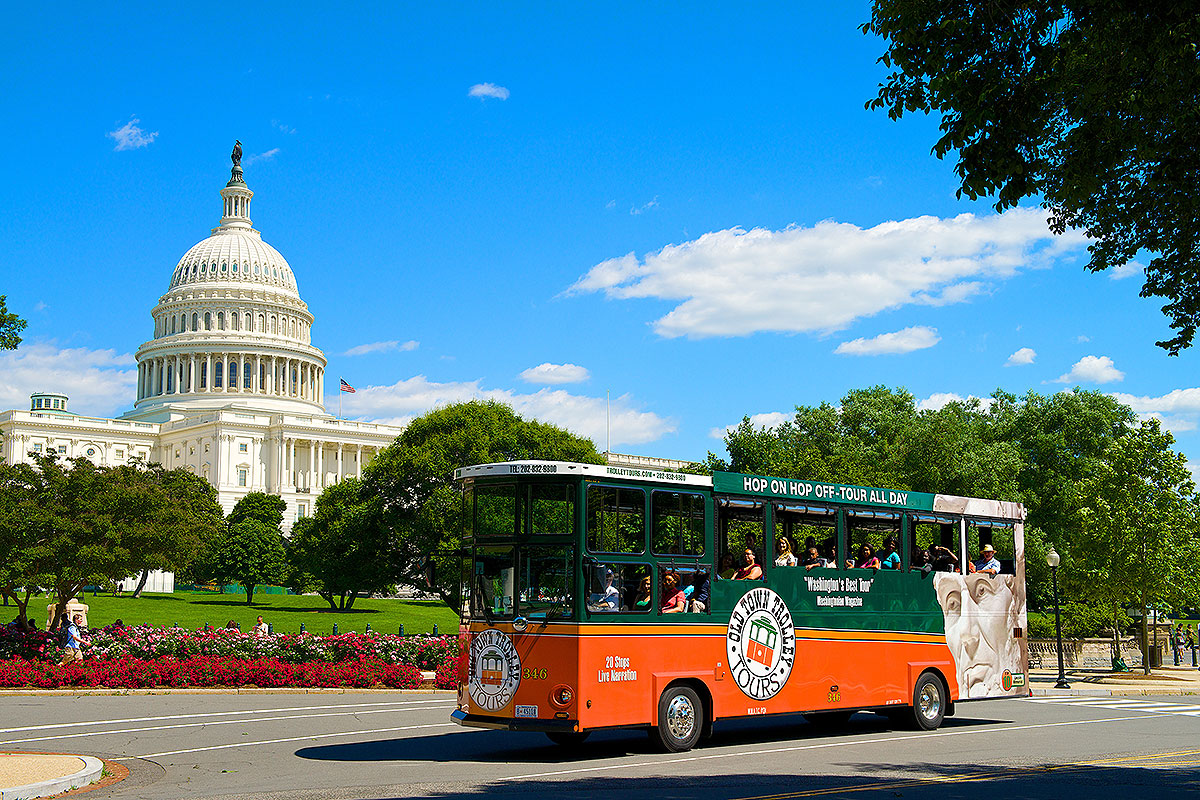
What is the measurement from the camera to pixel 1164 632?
48.8 meters

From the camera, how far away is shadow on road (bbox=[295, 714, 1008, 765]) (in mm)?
16203

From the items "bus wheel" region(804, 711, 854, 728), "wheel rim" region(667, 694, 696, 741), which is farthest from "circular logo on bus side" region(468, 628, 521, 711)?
"bus wheel" region(804, 711, 854, 728)

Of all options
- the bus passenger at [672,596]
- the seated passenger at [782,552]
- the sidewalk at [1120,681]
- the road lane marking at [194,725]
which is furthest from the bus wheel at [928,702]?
the sidewalk at [1120,681]

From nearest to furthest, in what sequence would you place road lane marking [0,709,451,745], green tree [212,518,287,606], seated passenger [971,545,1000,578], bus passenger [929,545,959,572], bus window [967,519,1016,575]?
road lane marking [0,709,451,745]
bus passenger [929,545,959,572]
bus window [967,519,1016,575]
seated passenger [971,545,1000,578]
green tree [212,518,287,606]

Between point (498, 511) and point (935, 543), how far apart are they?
342 inches

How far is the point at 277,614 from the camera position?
231ft

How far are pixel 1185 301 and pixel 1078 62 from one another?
4.67 meters

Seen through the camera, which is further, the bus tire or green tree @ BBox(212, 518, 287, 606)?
green tree @ BBox(212, 518, 287, 606)

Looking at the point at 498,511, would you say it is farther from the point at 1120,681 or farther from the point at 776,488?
the point at 1120,681

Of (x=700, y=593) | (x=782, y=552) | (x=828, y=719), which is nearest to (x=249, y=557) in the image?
(x=828, y=719)

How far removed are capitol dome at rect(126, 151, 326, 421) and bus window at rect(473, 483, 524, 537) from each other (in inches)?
5600

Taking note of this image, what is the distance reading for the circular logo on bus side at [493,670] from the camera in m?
15.8

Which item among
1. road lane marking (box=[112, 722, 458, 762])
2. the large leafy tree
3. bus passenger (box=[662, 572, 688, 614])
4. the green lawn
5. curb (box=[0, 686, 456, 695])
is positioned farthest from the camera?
the green lawn

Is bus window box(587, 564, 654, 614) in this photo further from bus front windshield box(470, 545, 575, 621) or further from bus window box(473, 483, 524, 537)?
bus window box(473, 483, 524, 537)
